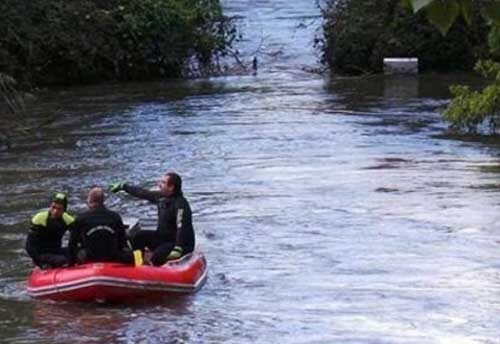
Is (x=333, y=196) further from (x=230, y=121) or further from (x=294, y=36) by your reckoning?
(x=294, y=36)

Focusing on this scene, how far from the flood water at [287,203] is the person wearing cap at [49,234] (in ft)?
1.50

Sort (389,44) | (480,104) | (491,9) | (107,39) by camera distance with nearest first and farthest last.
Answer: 1. (491,9)
2. (480,104)
3. (107,39)
4. (389,44)

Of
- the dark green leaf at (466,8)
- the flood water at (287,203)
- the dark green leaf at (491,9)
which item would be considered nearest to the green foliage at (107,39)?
the flood water at (287,203)

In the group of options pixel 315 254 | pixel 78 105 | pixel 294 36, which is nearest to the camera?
pixel 315 254

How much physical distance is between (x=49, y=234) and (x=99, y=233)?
0.86 metres

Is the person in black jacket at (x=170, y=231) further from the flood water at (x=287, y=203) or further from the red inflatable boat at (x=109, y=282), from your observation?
the flood water at (x=287, y=203)

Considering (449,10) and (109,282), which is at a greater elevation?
(449,10)

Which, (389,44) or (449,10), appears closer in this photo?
(449,10)

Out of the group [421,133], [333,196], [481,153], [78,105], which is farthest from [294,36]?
[333,196]

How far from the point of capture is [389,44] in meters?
37.2

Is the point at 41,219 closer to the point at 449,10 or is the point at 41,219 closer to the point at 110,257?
the point at 110,257

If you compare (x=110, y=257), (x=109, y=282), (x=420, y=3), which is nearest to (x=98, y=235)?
(x=110, y=257)

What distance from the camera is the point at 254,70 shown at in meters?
37.2

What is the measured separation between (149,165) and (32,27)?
14.4m
